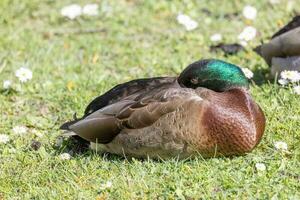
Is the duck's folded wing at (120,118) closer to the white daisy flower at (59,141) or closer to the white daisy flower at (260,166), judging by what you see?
the white daisy flower at (59,141)

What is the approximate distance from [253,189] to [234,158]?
1.49ft

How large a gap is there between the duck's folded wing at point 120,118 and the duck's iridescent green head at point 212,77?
0.23 meters

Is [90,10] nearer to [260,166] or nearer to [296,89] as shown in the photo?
[296,89]

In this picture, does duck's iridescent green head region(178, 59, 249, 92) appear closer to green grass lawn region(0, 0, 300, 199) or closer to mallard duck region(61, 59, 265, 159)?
mallard duck region(61, 59, 265, 159)

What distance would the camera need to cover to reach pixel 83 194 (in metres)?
4.76

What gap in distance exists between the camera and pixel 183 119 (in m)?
4.98

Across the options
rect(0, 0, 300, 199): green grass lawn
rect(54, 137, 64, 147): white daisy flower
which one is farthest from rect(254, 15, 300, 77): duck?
rect(54, 137, 64, 147): white daisy flower

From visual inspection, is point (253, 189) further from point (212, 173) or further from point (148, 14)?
point (148, 14)

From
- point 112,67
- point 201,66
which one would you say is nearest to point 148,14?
point 112,67

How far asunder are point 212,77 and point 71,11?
366 cm

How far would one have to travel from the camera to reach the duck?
21.0ft

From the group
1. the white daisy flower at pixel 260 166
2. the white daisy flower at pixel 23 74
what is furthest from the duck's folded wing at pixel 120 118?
the white daisy flower at pixel 23 74

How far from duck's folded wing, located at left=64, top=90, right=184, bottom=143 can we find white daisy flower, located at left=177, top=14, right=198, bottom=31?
300 cm

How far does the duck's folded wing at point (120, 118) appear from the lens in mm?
5086
